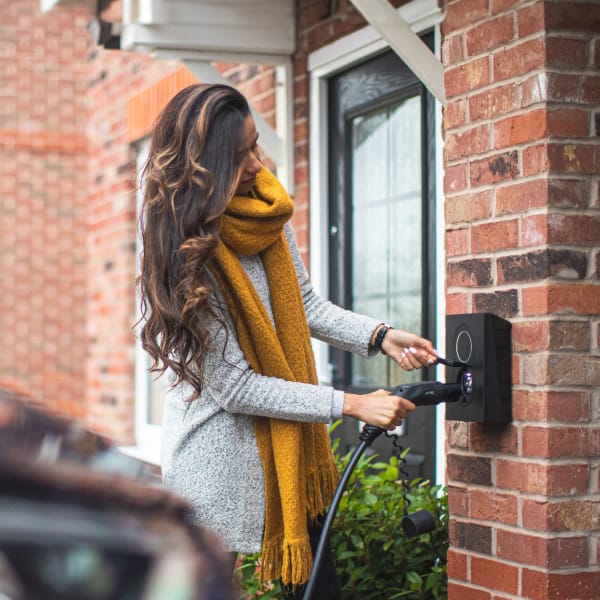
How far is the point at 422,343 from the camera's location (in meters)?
Result: 2.66

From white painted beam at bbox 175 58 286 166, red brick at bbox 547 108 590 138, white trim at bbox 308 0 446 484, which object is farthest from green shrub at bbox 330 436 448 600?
white painted beam at bbox 175 58 286 166

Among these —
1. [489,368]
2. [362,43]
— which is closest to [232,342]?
[489,368]

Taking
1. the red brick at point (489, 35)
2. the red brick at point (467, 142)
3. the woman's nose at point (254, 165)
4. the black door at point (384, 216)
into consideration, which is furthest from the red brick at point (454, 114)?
the black door at point (384, 216)

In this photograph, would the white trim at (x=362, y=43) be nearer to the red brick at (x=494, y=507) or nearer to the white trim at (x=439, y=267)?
the white trim at (x=439, y=267)

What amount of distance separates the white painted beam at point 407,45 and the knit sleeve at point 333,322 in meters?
0.73

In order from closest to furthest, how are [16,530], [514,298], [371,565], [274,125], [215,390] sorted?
1. [16,530]
2. [215,390]
3. [514,298]
4. [371,565]
5. [274,125]

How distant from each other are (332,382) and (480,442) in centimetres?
192

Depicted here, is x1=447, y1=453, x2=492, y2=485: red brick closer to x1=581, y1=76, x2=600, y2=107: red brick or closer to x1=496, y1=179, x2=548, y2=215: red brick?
x1=496, y1=179, x2=548, y2=215: red brick

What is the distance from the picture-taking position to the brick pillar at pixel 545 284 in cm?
253

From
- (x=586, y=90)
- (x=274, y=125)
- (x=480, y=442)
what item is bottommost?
(x=480, y=442)

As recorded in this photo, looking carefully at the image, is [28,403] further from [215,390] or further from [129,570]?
[215,390]

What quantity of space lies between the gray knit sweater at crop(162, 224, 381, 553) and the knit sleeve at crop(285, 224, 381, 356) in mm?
238

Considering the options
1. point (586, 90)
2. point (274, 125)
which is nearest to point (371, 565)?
point (586, 90)

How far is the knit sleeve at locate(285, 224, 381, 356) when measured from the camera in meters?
2.74
